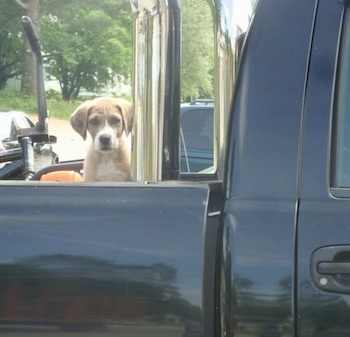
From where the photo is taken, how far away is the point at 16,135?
5.11 meters

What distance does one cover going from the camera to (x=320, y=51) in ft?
6.23

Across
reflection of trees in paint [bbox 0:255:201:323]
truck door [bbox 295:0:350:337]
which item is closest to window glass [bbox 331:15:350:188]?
truck door [bbox 295:0:350:337]

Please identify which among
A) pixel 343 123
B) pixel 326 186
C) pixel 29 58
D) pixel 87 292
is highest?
pixel 29 58

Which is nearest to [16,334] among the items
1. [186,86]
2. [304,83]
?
[304,83]

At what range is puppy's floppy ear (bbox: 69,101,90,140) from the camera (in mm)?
3957

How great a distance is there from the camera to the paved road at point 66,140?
4.33 meters

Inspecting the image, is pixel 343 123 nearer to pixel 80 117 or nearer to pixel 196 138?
pixel 80 117

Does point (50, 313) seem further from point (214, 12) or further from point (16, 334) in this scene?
point (214, 12)

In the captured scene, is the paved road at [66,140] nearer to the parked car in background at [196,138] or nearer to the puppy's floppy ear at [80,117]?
the puppy's floppy ear at [80,117]

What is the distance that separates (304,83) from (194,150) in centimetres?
260

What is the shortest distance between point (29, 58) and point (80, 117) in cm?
47

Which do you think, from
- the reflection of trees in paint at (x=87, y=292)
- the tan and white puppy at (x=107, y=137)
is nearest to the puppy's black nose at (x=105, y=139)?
the tan and white puppy at (x=107, y=137)

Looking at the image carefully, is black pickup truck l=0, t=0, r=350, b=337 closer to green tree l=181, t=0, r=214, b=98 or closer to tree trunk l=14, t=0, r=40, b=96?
green tree l=181, t=0, r=214, b=98

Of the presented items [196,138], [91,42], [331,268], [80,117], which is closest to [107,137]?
[80,117]
